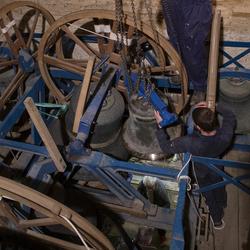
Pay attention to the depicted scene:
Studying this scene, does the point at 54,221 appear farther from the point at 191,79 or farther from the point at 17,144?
the point at 191,79

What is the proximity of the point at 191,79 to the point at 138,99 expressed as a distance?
55.4 inches

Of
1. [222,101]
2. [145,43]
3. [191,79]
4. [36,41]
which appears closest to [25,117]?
[36,41]

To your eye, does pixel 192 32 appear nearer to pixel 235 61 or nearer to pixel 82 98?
pixel 235 61

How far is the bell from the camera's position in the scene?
2.37 metres

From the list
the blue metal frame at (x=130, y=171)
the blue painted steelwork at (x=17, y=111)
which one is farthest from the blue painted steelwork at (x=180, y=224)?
the blue painted steelwork at (x=17, y=111)

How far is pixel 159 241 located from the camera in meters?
3.35

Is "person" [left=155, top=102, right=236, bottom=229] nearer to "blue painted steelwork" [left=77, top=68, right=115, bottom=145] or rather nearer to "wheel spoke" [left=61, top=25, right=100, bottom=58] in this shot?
"blue painted steelwork" [left=77, top=68, right=115, bottom=145]

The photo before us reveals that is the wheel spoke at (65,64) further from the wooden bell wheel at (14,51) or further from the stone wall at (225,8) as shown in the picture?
the stone wall at (225,8)

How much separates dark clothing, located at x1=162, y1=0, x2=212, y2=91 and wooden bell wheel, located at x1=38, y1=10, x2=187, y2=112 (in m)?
0.19

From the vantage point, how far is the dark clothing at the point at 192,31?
3145 mm

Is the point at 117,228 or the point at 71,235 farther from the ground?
the point at 117,228

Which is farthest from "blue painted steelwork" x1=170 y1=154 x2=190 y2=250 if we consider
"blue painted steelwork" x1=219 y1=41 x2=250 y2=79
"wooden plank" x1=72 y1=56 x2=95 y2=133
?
"blue painted steelwork" x1=219 y1=41 x2=250 y2=79

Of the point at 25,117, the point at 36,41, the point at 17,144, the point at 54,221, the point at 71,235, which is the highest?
the point at 36,41

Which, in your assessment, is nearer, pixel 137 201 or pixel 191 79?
pixel 137 201
